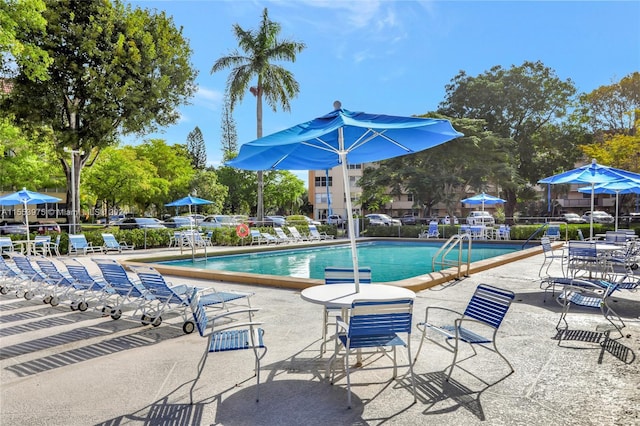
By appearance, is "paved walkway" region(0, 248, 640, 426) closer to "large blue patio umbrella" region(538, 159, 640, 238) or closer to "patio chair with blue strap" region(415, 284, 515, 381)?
"patio chair with blue strap" region(415, 284, 515, 381)

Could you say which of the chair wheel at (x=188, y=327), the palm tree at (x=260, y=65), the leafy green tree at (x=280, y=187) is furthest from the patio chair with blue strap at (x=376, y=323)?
the leafy green tree at (x=280, y=187)

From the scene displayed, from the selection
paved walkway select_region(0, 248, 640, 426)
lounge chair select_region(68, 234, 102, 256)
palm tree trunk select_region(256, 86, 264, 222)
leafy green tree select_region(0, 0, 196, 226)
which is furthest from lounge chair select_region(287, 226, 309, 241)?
paved walkway select_region(0, 248, 640, 426)

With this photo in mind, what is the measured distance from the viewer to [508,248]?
20.9 meters

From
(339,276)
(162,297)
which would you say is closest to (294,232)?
(162,297)

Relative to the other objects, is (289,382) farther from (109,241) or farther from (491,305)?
(109,241)

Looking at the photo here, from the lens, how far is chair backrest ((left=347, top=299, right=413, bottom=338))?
366cm

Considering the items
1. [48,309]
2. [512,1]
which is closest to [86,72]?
[48,309]

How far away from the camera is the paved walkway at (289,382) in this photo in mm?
3387

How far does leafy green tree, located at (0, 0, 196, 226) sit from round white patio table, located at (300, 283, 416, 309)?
1818 centimetres

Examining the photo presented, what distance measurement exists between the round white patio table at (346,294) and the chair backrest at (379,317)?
1.22ft

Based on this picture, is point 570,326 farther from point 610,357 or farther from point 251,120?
point 251,120

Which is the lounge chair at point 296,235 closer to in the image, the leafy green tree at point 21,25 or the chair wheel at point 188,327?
the leafy green tree at point 21,25

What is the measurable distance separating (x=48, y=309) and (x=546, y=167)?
38518mm

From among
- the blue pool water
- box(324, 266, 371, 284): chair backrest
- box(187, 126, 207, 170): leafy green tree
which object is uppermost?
box(187, 126, 207, 170): leafy green tree
